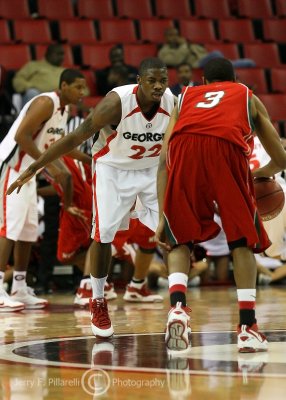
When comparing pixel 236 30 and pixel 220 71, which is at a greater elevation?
pixel 236 30

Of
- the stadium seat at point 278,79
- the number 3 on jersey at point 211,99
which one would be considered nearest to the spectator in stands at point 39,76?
the stadium seat at point 278,79

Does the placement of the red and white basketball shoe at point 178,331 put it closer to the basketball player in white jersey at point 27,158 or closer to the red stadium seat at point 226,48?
the basketball player in white jersey at point 27,158

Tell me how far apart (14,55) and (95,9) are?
6.52 feet

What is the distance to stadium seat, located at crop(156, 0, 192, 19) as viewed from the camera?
44.9 feet

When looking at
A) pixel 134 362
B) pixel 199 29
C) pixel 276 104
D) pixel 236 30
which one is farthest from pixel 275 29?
pixel 134 362

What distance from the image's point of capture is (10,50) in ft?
38.2

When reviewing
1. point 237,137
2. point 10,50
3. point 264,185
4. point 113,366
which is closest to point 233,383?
point 113,366

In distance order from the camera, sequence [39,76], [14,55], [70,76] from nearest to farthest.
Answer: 1. [70,76]
2. [39,76]
3. [14,55]

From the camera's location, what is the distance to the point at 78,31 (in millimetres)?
12641

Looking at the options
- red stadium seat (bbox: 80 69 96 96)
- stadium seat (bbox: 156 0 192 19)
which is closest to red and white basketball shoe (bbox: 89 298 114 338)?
red stadium seat (bbox: 80 69 96 96)

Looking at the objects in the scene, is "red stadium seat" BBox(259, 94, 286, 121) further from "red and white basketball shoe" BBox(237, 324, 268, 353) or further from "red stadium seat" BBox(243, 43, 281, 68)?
"red and white basketball shoe" BBox(237, 324, 268, 353)

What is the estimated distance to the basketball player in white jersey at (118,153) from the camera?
5.49 m

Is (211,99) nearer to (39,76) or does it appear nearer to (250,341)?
(250,341)

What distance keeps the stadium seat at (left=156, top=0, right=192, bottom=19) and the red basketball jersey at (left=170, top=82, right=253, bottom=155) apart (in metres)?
8.89
